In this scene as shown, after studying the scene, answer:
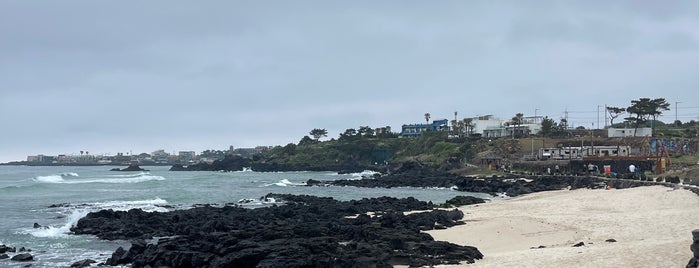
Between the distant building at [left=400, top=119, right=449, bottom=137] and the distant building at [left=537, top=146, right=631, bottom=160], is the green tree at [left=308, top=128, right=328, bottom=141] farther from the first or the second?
the distant building at [left=537, top=146, right=631, bottom=160]

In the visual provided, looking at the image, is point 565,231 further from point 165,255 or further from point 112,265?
point 112,265

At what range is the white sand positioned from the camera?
1561 centimetres

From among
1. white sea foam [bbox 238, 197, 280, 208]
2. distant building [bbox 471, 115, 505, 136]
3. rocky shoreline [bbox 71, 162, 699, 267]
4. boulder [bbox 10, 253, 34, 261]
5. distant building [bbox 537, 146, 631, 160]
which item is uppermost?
distant building [bbox 471, 115, 505, 136]

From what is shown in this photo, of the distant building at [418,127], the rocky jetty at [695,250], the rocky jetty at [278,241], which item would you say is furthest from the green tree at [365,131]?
the rocky jetty at [695,250]

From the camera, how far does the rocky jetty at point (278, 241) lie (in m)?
17.7

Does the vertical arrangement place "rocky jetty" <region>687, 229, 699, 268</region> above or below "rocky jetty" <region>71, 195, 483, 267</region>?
above

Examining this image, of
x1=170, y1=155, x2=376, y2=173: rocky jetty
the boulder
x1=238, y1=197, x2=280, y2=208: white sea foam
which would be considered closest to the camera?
the boulder

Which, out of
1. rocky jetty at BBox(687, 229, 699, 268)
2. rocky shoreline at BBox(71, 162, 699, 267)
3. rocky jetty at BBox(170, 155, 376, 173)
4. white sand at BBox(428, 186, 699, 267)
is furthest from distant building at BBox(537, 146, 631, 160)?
rocky jetty at BBox(687, 229, 699, 268)

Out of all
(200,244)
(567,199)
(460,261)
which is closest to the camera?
(460,261)

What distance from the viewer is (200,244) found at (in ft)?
68.5

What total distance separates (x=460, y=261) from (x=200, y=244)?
8.93 meters

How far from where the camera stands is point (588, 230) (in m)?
22.9

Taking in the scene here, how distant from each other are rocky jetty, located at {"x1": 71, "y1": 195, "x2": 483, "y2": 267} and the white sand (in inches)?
67.6

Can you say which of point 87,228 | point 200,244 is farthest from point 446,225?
point 87,228
